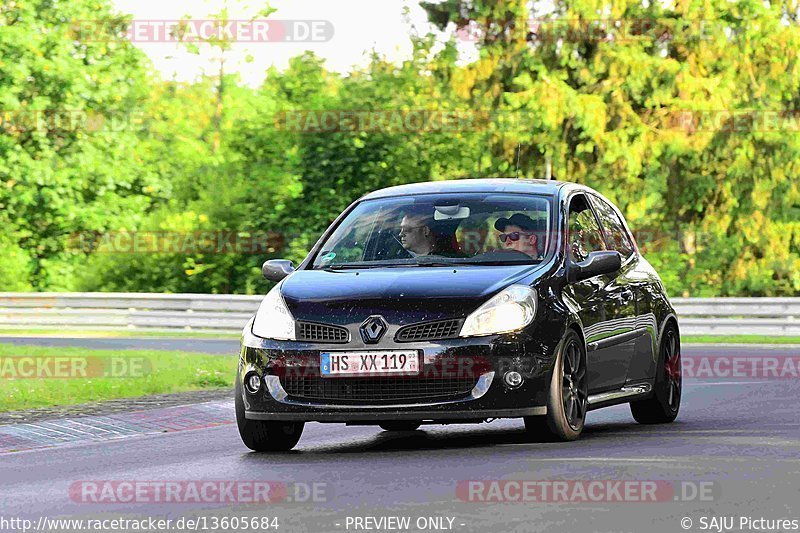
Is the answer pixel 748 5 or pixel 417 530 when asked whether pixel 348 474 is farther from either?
pixel 748 5

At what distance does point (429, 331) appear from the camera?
10531 millimetres

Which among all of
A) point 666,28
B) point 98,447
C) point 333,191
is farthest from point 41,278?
point 98,447

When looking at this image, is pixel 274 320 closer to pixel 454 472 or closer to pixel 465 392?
pixel 465 392

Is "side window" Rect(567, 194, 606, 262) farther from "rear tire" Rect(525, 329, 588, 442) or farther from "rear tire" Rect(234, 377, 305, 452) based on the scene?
"rear tire" Rect(234, 377, 305, 452)

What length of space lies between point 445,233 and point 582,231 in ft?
3.87

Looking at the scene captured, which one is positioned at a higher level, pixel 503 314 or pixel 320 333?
pixel 503 314

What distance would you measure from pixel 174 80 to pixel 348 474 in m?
76.7

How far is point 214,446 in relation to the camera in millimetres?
11906

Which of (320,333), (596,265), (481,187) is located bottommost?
(320,333)

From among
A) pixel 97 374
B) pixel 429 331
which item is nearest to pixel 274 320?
pixel 429 331

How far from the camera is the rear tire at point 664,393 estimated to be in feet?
43.6

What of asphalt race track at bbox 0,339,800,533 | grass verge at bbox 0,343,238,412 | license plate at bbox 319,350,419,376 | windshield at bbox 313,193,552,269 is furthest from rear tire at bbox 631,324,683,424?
grass verge at bbox 0,343,238,412

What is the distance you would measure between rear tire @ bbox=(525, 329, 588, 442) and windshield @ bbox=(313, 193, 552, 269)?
66 cm

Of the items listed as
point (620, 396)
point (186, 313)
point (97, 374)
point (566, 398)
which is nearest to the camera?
point (566, 398)
